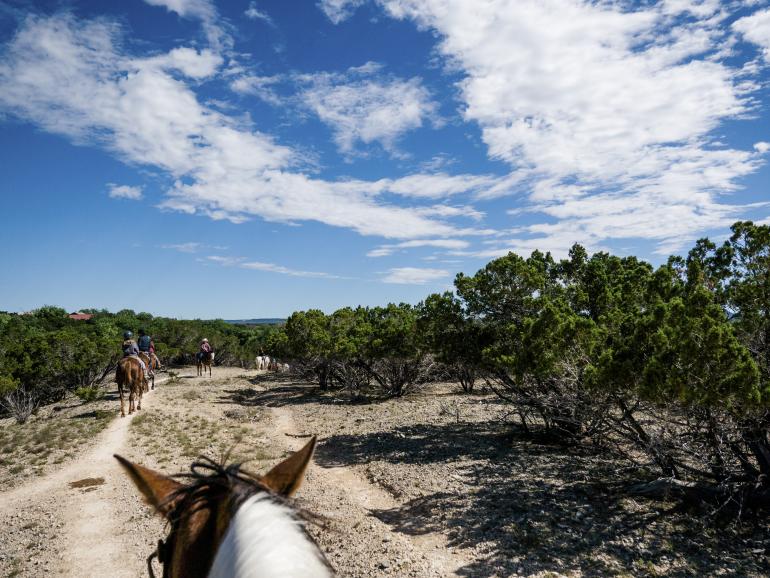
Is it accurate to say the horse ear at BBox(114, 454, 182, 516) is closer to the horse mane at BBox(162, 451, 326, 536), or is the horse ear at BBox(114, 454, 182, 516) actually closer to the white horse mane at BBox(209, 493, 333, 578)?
the horse mane at BBox(162, 451, 326, 536)

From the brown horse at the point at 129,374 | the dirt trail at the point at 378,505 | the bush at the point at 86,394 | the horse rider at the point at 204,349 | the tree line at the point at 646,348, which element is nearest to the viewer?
the tree line at the point at 646,348

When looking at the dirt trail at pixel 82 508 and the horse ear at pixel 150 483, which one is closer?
the horse ear at pixel 150 483

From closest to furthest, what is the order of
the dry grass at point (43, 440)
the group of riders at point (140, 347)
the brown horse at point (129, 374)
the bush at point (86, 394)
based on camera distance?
the dry grass at point (43, 440) → the brown horse at point (129, 374) → the group of riders at point (140, 347) → the bush at point (86, 394)

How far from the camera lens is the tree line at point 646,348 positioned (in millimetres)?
6051

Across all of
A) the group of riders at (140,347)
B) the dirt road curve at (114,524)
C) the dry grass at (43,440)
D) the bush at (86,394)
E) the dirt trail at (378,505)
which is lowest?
the dirt trail at (378,505)

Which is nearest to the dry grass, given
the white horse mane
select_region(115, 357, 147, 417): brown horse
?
select_region(115, 357, 147, 417): brown horse

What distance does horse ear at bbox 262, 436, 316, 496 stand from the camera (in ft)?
6.25

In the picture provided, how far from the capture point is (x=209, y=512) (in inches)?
65.2

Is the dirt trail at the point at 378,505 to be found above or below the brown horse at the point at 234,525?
below

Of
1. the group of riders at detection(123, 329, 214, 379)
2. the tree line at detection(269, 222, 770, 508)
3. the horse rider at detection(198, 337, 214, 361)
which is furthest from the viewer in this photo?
the horse rider at detection(198, 337, 214, 361)

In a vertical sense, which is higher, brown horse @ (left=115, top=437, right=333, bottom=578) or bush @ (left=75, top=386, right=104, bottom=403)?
brown horse @ (left=115, top=437, right=333, bottom=578)

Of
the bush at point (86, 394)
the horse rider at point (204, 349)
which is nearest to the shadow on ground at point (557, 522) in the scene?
the bush at point (86, 394)

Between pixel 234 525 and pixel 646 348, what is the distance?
7.16 metres

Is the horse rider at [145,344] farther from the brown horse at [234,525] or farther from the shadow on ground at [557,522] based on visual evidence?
the brown horse at [234,525]
